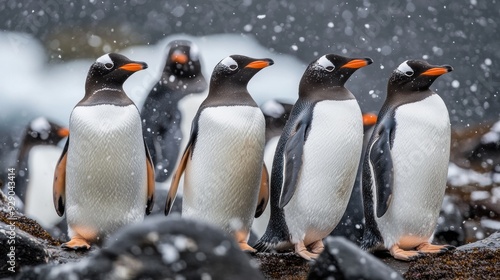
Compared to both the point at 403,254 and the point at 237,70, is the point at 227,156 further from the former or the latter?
the point at 403,254

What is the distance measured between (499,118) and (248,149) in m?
3.31

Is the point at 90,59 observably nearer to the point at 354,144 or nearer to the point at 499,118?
the point at 499,118

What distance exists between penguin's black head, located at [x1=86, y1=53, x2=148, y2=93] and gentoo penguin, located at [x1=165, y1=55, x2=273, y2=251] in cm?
33

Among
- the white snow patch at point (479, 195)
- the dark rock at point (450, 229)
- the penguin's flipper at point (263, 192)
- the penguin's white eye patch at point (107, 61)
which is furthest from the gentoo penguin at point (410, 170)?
the white snow patch at point (479, 195)

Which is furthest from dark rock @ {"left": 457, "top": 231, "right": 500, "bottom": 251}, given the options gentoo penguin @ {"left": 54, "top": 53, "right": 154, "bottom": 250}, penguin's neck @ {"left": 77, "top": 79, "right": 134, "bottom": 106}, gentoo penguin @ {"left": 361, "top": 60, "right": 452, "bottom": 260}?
penguin's neck @ {"left": 77, "top": 79, "right": 134, "bottom": 106}

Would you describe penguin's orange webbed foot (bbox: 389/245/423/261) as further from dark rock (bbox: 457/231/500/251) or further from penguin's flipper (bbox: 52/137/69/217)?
penguin's flipper (bbox: 52/137/69/217)

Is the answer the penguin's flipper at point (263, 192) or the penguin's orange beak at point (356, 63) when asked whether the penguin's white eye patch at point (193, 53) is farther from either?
the penguin's orange beak at point (356, 63)

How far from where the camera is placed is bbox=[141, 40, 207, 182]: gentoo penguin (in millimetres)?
4762

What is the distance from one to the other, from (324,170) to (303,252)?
0.31 m

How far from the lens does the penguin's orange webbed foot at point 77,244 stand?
3.23 m

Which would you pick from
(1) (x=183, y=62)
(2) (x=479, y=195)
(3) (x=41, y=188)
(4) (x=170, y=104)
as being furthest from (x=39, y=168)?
(2) (x=479, y=195)

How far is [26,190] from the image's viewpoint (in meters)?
4.77

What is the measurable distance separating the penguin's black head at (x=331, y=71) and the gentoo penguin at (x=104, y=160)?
669mm

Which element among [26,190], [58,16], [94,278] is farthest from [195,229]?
[58,16]
